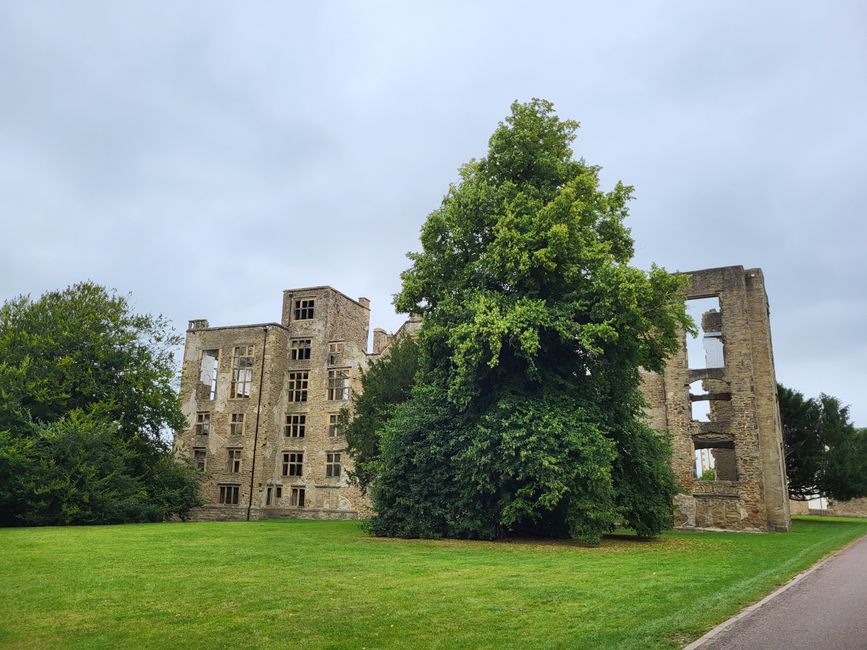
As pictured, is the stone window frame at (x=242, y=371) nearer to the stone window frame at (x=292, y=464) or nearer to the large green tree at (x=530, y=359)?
the stone window frame at (x=292, y=464)

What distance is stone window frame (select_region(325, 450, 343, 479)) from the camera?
139 ft

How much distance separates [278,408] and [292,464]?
12.8 feet

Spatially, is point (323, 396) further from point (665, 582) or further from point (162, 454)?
point (665, 582)

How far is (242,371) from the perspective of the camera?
1768 inches

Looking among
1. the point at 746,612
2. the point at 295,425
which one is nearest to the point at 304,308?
the point at 295,425

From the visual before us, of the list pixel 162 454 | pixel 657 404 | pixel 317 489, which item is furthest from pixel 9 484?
pixel 657 404

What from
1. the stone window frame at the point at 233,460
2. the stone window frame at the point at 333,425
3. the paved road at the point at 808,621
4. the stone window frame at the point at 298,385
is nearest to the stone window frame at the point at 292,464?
the stone window frame at the point at 333,425

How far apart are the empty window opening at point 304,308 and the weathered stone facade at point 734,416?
74.9ft

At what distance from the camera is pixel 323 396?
43.8 m

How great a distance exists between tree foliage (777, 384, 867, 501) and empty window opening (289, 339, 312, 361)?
33.6 metres

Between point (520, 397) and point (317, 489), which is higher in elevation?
point (520, 397)

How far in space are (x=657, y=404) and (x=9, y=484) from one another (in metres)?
31.6

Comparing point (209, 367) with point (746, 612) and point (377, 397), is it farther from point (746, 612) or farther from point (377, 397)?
point (746, 612)

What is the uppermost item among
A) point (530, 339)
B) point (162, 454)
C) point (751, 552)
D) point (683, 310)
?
point (683, 310)
